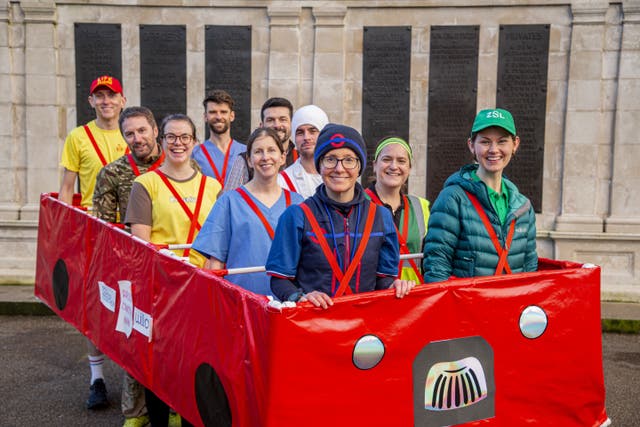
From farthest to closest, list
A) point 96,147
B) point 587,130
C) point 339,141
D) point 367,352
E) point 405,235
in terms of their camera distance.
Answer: point 587,130 < point 96,147 < point 405,235 < point 339,141 < point 367,352

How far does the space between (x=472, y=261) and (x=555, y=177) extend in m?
5.90

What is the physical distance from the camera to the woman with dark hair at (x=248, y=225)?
13.6ft

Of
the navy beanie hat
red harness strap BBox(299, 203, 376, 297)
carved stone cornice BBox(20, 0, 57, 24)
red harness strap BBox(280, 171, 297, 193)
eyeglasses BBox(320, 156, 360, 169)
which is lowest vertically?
red harness strap BBox(299, 203, 376, 297)

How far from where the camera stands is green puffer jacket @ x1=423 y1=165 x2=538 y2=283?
13.1 feet

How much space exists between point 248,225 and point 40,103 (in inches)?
257

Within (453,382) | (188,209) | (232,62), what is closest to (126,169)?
(188,209)

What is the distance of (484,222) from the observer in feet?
13.2

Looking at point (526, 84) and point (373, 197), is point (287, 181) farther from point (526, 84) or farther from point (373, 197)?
point (526, 84)

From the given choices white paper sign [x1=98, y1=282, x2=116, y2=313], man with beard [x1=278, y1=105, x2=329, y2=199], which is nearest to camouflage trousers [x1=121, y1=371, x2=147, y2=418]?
white paper sign [x1=98, y1=282, x2=116, y2=313]

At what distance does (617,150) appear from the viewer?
9227mm

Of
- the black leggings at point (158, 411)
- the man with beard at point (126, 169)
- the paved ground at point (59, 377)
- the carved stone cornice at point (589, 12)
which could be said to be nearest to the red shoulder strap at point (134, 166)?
the man with beard at point (126, 169)

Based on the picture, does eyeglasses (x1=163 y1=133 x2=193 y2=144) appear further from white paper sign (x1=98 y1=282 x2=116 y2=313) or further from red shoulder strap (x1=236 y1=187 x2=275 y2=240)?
white paper sign (x1=98 y1=282 x2=116 y2=313)

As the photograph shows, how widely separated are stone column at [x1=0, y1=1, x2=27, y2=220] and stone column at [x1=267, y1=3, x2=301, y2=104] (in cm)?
318

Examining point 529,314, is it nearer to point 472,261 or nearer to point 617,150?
point 472,261
